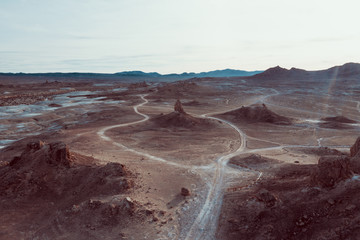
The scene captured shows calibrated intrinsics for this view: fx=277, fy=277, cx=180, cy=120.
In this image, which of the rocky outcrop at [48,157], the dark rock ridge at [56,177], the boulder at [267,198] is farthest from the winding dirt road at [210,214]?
the rocky outcrop at [48,157]

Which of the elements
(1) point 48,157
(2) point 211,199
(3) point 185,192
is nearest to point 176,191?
(3) point 185,192

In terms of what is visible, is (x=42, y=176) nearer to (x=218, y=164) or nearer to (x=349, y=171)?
(x=218, y=164)

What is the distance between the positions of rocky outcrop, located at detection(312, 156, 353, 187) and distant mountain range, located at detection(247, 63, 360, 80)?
133722 millimetres

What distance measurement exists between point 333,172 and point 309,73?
500 ft

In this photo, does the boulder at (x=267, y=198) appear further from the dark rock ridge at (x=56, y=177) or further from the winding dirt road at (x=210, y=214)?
the dark rock ridge at (x=56, y=177)

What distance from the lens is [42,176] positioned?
15750 millimetres

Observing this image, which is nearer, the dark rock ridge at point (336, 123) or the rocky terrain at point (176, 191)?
the rocky terrain at point (176, 191)

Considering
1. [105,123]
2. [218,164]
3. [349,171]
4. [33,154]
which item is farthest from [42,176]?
[105,123]

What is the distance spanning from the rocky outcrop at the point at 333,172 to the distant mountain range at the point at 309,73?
134 m

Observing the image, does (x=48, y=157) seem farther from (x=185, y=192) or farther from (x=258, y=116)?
(x=258, y=116)

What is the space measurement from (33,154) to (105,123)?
2156cm

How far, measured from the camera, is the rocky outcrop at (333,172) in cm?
1203

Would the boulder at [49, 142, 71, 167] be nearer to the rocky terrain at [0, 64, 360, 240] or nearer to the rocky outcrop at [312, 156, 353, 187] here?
the rocky terrain at [0, 64, 360, 240]

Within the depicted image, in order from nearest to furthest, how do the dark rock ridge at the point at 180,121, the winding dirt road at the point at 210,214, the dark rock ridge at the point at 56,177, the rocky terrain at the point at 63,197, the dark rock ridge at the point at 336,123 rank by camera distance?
the winding dirt road at the point at 210,214
the rocky terrain at the point at 63,197
the dark rock ridge at the point at 56,177
the dark rock ridge at the point at 180,121
the dark rock ridge at the point at 336,123
